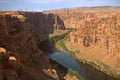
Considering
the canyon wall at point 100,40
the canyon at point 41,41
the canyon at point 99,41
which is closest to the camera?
the canyon at point 41,41

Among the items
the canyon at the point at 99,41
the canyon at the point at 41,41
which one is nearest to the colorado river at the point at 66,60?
the canyon at the point at 41,41

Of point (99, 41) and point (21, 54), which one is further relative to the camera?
point (99, 41)

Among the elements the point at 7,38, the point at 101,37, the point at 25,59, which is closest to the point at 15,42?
the point at 25,59

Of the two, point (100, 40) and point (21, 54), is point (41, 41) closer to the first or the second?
point (100, 40)

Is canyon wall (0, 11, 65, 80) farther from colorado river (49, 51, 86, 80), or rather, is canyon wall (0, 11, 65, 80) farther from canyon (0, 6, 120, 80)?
colorado river (49, 51, 86, 80)

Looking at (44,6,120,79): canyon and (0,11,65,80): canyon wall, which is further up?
(0,11,65,80): canyon wall

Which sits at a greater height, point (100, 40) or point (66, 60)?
point (100, 40)

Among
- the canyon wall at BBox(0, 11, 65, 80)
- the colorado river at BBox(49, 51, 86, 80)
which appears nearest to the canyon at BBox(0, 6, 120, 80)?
the canyon wall at BBox(0, 11, 65, 80)

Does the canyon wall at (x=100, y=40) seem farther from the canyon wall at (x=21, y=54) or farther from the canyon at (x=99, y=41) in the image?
the canyon wall at (x=21, y=54)

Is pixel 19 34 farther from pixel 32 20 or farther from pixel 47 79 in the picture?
pixel 32 20

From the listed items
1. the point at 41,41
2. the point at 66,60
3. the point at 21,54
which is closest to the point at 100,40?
the point at 41,41

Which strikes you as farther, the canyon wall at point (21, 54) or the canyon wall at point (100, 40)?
the canyon wall at point (100, 40)
